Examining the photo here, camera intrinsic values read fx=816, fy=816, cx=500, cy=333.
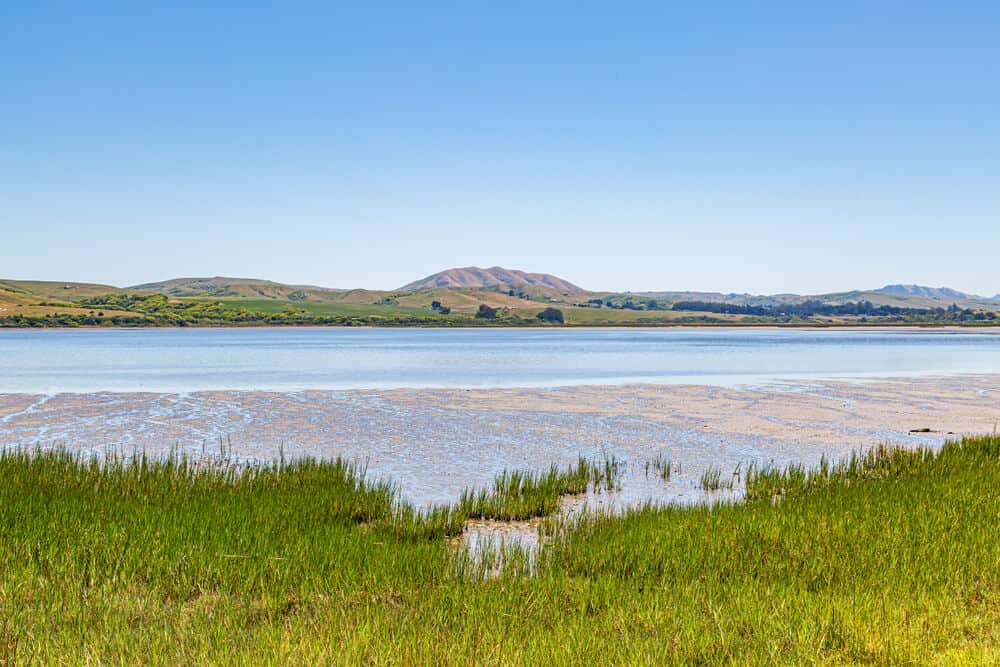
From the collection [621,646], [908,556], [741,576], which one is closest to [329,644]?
[621,646]

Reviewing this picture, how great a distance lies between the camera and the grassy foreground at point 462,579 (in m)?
6.71

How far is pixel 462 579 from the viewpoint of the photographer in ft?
29.6

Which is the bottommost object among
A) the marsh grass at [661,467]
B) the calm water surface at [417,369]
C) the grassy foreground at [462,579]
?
the marsh grass at [661,467]

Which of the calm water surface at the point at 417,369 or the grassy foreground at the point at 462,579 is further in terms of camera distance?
the calm water surface at the point at 417,369

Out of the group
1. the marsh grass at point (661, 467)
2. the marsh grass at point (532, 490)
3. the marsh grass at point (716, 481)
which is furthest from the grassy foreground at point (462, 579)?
the marsh grass at point (661, 467)

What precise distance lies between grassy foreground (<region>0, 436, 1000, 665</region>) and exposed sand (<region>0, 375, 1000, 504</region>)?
391cm

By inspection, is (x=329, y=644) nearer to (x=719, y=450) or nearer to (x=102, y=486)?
(x=102, y=486)

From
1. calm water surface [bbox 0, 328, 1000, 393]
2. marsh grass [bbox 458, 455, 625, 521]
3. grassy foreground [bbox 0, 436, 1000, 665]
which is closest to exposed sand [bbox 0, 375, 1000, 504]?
marsh grass [bbox 458, 455, 625, 521]

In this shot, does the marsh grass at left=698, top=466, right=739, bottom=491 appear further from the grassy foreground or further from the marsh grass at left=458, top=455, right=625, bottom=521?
the grassy foreground

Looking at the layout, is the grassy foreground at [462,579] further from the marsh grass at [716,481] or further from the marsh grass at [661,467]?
the marsh grass at [661,467]

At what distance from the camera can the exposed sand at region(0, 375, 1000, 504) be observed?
63.3ft

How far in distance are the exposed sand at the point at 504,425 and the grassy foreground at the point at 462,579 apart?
3.91 m

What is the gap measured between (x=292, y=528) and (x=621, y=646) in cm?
564

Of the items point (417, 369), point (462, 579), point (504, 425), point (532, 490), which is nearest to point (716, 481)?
point (532, 490)
